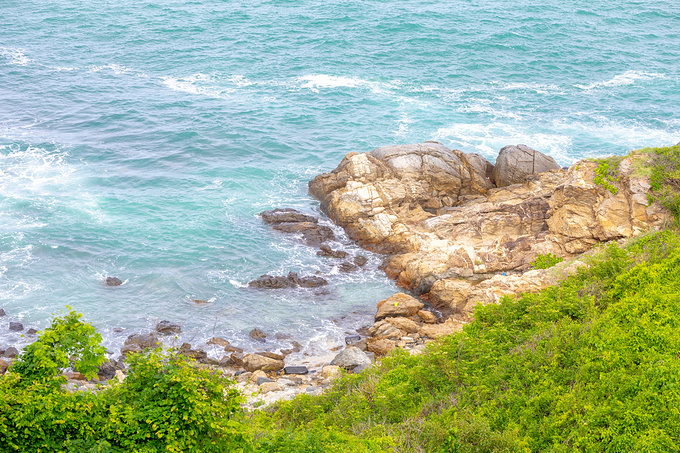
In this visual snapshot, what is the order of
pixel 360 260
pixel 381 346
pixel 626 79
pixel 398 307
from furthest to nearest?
pixel 626 79 < pixel 360 260 < pixel 398 307 < pixel 381 346

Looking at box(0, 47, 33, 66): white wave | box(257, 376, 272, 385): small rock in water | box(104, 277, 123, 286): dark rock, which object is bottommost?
box(257, 376, 272, 385): small rock in water

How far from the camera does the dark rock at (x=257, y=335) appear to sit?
88.9ft

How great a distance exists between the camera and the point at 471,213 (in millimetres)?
33281

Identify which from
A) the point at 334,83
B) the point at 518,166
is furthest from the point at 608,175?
the point at 334,83

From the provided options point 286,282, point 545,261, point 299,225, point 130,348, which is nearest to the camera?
point 130,348

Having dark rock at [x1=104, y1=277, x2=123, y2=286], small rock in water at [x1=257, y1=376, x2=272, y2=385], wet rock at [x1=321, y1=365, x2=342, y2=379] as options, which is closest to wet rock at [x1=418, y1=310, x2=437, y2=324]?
wet rock at [x1=321, y1=365, x2=342, y2=379]

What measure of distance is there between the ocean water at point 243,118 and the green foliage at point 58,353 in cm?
1344

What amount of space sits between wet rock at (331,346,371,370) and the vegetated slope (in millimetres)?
4816

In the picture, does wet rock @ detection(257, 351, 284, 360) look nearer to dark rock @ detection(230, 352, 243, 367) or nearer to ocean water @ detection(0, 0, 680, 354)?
dark rock @ detection(230, 352, 243, 367)

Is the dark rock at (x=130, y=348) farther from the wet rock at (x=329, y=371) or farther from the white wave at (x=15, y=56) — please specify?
the white wave at (x=15, y=56)

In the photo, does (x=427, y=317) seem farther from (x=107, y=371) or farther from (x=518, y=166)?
(x=107, y=371)

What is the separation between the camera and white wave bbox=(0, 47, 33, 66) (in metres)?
59.4

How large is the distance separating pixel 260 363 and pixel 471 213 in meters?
16.3

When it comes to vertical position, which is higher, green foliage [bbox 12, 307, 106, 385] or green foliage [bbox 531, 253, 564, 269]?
green foliage [bbox 12, 307, 106, 385]
